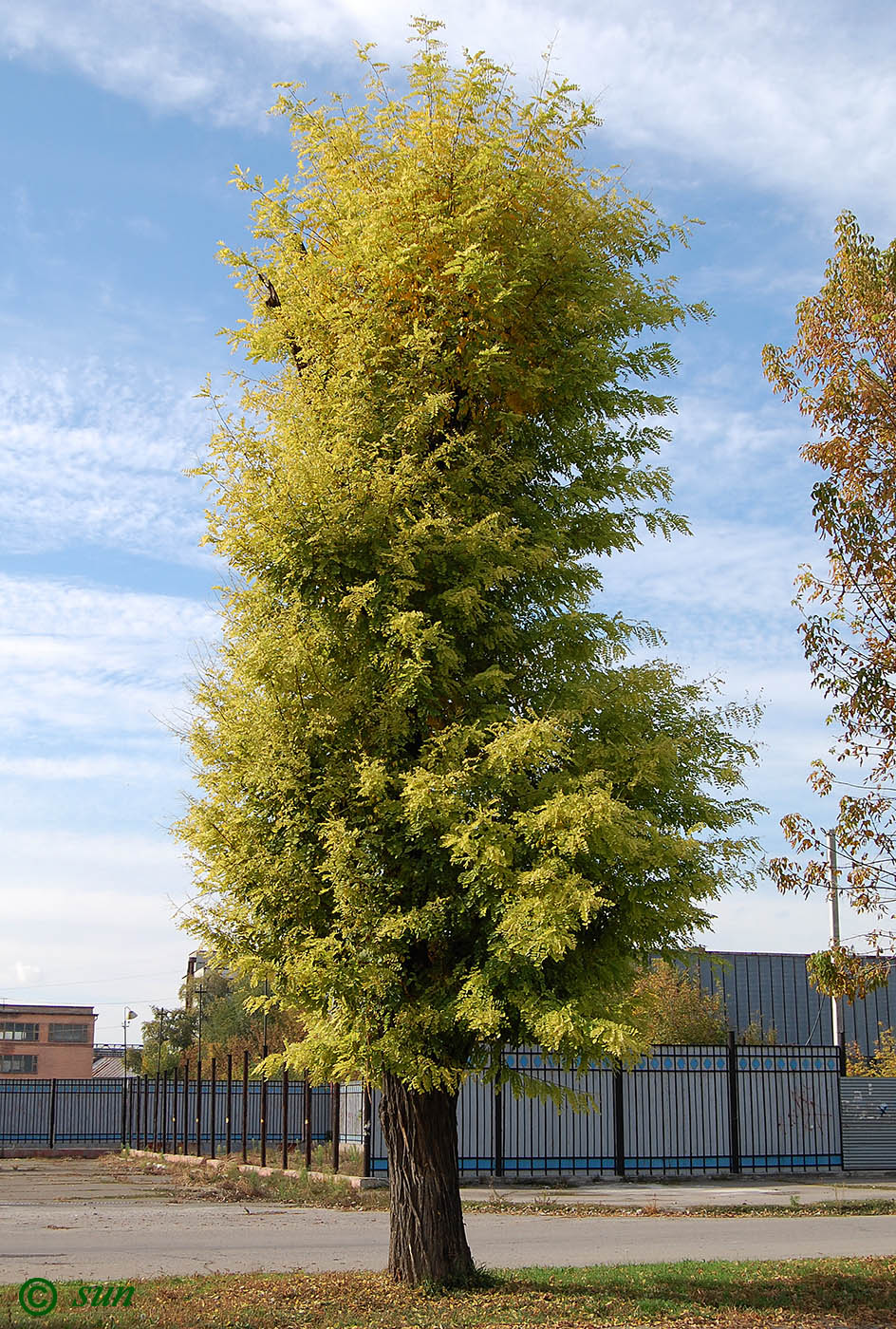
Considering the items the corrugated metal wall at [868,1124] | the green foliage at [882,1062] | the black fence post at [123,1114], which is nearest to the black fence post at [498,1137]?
the corrugated metal wall at [868,1124]

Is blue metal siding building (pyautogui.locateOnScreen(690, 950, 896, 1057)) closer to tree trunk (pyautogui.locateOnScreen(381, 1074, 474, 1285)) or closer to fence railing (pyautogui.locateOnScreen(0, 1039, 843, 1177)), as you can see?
fence railing (pyautogui.locateOnScreen(0, 1039, 843, 1177))

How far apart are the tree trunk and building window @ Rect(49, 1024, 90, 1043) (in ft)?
262

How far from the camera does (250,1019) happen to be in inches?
2403

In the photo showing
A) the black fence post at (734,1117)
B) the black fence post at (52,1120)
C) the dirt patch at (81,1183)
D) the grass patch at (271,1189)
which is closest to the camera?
the grass patch at (271,1189)

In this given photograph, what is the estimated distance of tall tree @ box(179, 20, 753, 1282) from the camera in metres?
9.78

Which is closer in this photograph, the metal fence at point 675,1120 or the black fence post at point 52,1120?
the metal fence at point 675,1120

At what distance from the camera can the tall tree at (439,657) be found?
9781 millimetres

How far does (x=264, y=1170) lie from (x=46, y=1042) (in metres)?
61.2

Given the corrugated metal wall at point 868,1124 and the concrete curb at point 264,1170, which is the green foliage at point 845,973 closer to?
the concrete curb at point 264,1170

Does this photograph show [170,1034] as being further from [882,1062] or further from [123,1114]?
[882,1062]

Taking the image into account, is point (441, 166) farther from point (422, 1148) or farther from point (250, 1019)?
point (250, 1019)

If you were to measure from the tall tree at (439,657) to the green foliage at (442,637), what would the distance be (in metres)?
0.03

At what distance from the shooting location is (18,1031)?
Answer: 82.9 metres

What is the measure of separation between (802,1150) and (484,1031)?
1892cm
